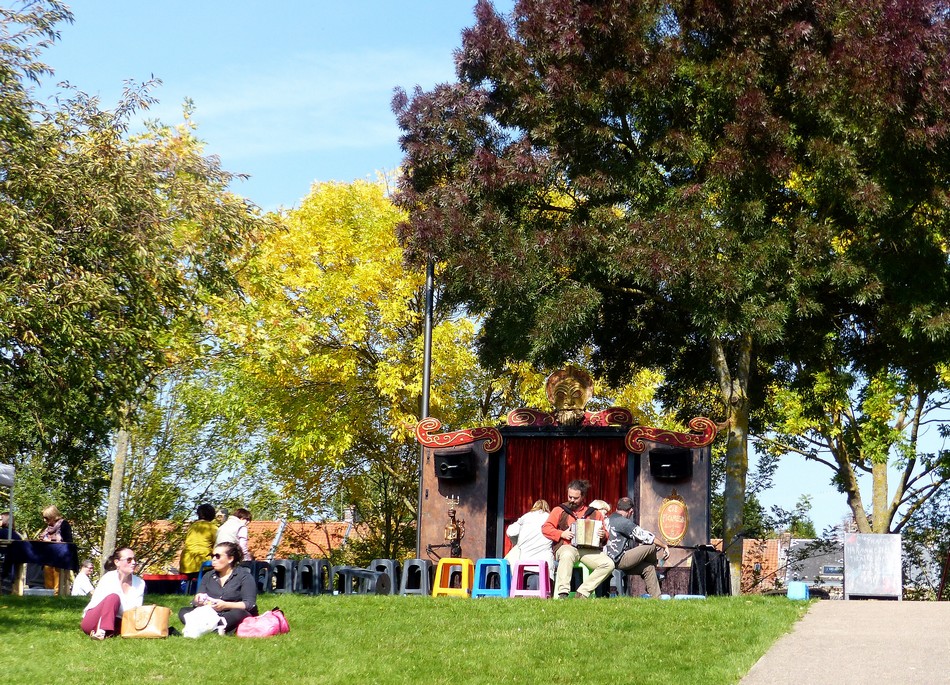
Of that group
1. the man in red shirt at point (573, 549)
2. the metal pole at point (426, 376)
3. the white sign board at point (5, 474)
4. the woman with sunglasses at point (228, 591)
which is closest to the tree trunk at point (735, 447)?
the metal pole at point (426, 376)

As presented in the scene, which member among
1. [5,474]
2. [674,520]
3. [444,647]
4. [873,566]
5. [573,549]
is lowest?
[444,647]

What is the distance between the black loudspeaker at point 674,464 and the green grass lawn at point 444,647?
5.35 metres

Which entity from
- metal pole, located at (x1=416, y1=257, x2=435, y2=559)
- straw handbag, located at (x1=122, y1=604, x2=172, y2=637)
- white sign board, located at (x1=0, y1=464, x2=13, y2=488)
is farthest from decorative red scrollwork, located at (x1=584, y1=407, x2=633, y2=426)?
straw handbag, located at (x1=122, y1=604, x2=172, y2=637)

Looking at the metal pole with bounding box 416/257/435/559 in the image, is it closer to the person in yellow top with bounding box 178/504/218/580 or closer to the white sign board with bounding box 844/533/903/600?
the person in yellow top with bounding box 178/504/218/580

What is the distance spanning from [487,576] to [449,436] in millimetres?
4647

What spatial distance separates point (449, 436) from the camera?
21062mm

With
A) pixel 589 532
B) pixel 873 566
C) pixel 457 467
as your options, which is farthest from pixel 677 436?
pixel 589 532

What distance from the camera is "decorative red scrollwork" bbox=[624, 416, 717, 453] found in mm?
19391

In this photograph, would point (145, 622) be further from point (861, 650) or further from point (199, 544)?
point (861, 650)

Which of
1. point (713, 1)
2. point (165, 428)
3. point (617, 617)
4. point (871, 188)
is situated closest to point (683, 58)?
point (713, 1)

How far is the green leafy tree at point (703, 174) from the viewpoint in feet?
62.2

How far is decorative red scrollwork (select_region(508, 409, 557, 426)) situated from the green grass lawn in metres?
6.79

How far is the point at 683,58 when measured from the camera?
66.6ft

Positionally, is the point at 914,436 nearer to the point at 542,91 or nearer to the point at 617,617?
the point at 542,91
